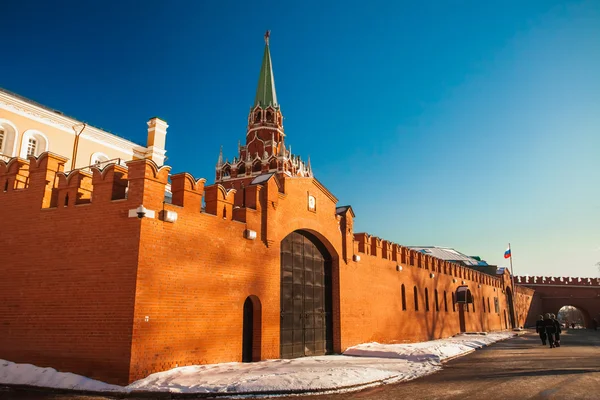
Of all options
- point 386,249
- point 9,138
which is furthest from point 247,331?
point 9,138

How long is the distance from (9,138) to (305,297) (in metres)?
17.5

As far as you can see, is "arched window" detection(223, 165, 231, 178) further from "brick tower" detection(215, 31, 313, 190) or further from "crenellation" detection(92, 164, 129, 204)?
"crenellation" detection(92, 164, 129, 204)

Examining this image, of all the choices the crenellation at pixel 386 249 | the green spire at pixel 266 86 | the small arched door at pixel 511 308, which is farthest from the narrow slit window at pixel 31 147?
the small arched door at pixel 511 308

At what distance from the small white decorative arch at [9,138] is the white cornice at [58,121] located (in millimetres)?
758

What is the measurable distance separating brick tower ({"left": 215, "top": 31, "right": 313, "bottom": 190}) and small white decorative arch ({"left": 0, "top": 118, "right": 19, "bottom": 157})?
115 ft

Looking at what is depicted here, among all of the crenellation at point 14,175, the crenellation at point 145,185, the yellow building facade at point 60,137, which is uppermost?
the yellow building facade at point 60,137

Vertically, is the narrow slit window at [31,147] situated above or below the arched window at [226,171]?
below

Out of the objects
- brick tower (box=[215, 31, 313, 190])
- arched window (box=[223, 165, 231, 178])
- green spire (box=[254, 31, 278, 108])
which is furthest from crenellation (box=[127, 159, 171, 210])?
green spire (box=[254, 31, 278, 108])

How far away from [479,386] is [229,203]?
770cm

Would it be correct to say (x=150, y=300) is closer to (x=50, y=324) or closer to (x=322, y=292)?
(x=50, y=324)

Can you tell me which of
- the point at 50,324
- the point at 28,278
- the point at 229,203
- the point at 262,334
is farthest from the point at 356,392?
the point at 28,278

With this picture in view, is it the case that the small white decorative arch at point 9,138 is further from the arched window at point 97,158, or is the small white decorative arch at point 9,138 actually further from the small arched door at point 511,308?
the small arched door at point 511,308

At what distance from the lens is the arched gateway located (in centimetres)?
1449

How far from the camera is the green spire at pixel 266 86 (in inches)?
2411
